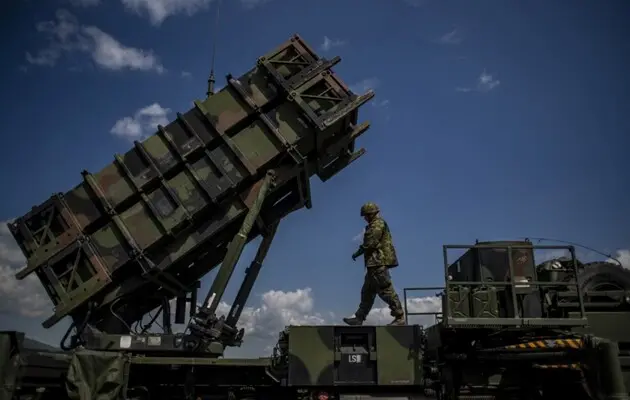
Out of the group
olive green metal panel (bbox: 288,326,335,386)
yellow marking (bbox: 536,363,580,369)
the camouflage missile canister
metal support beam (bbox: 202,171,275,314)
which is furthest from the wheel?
metal support beam (bbox: 202,171,275,314)

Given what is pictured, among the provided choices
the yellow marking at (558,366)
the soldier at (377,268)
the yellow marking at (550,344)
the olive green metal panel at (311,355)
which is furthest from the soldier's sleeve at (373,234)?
the yellow marking at (558,366)

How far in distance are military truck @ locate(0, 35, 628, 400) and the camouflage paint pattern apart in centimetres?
1

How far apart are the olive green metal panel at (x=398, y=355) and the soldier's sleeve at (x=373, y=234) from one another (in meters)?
1.40

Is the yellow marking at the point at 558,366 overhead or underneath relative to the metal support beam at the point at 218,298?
underneath

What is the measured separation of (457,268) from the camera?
8.55 meters

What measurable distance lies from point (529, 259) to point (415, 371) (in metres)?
2.23

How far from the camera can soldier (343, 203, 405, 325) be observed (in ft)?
24.8

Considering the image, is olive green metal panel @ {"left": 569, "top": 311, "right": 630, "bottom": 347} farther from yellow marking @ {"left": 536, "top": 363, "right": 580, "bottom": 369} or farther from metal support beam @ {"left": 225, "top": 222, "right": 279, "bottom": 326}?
metal support beam @ {"left": 225, "top": 222, "right": 279, "bottom": 326}

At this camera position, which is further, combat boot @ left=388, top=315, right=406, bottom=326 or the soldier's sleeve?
the soldier's sleeve

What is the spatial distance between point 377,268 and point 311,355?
1.66 metres

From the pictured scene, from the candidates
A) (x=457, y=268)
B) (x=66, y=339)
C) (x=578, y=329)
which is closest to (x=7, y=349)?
(x=66, y=339)

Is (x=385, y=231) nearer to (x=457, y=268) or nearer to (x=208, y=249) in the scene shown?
(x=457, y=268)

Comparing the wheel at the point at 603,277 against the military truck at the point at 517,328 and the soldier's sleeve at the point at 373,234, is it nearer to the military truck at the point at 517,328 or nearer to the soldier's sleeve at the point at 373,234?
the military truck at the point at 517,328

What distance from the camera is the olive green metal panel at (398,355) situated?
6.54m
